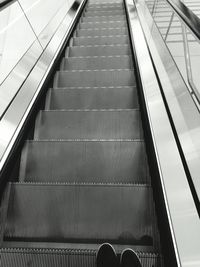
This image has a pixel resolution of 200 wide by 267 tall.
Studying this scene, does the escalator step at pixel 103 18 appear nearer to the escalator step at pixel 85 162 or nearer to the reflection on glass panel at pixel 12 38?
the reflection on glass panel at pixel 12 38

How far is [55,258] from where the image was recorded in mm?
1380

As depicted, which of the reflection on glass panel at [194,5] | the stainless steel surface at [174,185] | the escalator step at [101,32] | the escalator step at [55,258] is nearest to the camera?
the stainless steel surface at [174,185]

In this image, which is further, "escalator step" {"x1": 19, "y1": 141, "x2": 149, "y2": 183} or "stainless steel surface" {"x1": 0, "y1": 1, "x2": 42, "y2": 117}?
"stainless steel surface" {"x1": 0, "y1": 1, "x2": 42, "y2": 117}

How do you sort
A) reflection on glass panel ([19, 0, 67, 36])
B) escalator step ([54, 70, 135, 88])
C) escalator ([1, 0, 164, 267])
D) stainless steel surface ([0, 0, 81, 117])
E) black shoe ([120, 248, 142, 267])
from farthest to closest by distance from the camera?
reflection on glass panel ([19, 0, 67, 36]) < escalator step ([54, 70, 135, 88]) < stainless steel surface ([0, 0, 81, 117]) < escalator ([1, 0, 164, 267]) < black shoe ([120, 248, 142, 267])

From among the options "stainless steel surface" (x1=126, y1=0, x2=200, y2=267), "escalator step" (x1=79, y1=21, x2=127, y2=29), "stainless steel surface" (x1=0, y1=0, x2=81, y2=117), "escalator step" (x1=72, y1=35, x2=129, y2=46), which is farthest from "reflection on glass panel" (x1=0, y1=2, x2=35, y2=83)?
"stainless steel surface" (x1=126, y1=0, x2=200, y2=267)

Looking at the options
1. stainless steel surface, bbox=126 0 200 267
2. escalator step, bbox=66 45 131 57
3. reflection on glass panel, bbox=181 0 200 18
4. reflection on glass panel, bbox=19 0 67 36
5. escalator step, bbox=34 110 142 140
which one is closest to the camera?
stainless steel surface, bbox=126 0 200 267

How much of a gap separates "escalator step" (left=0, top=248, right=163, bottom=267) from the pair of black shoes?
83 mm

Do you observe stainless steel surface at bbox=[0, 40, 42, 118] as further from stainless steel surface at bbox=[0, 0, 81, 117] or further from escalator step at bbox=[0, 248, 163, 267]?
escalator step at bbox=[0, 248, 163, 267]

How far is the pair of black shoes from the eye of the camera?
50.4 inches

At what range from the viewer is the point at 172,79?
2.64m

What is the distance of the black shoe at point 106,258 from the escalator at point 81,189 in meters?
0.08

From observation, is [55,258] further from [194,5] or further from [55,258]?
[194,5]

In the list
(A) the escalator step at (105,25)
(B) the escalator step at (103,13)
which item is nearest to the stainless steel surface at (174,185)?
(A) the escalator step at (105,25)

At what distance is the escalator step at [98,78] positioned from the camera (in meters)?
3.25
